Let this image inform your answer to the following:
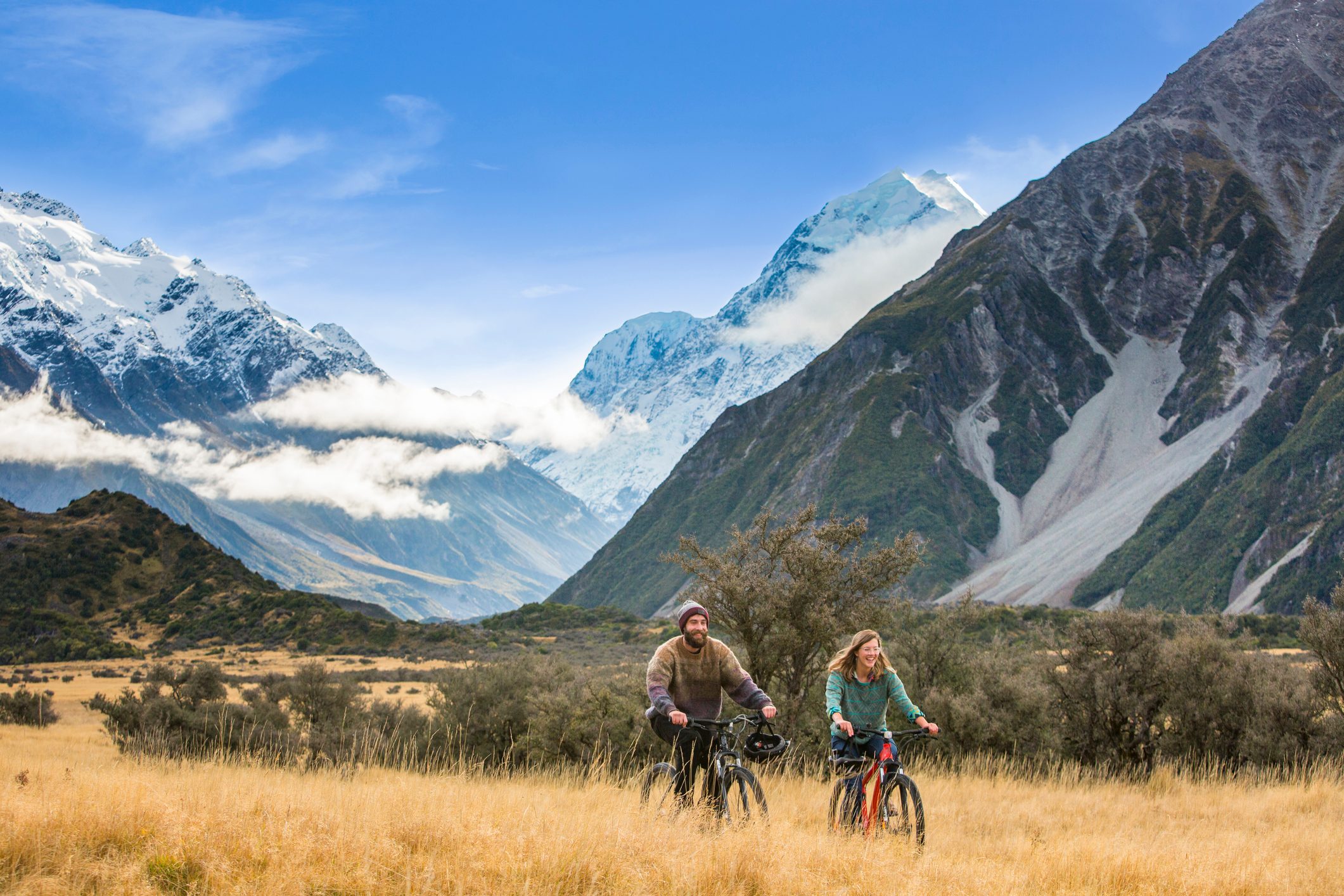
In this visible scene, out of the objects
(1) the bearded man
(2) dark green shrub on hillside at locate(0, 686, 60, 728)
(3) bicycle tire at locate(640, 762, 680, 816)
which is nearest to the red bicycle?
(1) the bearded man

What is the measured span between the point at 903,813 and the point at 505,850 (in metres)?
4.03

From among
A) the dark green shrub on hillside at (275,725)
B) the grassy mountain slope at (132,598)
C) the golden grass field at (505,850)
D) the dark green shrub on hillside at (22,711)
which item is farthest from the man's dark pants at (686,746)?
the grassy mountain slope at (132,598)

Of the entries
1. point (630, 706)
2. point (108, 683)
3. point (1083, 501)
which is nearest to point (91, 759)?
point (630, 706)

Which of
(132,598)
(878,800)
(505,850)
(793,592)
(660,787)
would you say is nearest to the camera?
(505,850)

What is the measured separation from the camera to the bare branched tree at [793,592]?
17891 mm

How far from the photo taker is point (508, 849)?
6.60 metres

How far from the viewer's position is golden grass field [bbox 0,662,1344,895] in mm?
6383

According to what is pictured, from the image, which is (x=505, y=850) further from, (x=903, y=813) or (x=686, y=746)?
(x=903, y=813)

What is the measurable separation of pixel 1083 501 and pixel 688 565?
188 meters

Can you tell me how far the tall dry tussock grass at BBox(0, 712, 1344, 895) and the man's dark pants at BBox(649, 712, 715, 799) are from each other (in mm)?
728

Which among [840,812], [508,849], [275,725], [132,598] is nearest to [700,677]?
[840,812]

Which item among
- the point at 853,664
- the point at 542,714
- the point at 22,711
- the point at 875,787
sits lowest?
the point at 22,711

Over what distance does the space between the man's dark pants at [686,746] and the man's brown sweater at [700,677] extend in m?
0.20

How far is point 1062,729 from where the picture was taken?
19.2 metres
